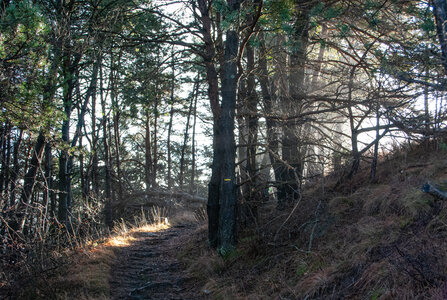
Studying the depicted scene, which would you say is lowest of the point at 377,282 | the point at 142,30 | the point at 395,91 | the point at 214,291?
the point at 214,291

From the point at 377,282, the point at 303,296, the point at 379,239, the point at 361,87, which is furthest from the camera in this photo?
the point at 361,87

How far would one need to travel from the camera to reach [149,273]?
7836mm

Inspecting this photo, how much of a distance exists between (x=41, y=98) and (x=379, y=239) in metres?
7.55

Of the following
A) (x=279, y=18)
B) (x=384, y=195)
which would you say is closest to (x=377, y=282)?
(x=384, y=195)

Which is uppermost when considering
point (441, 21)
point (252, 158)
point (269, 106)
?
point (441, 21)

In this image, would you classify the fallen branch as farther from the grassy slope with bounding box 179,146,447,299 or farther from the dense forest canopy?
the dense forest canopy

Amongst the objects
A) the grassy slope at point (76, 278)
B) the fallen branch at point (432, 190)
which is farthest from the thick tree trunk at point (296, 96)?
the grassy slope at point (76, 278)

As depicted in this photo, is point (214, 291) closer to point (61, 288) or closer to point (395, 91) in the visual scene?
point (61, 288)

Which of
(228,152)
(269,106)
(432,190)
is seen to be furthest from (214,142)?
(432,190)

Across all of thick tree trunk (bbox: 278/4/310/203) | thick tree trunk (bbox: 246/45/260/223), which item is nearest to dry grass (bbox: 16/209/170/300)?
thick tree trunk (bbox: 246/45/260/223)

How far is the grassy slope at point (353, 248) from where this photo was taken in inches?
162

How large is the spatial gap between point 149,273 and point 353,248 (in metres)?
4.52

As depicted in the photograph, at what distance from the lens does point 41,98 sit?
26.8ft

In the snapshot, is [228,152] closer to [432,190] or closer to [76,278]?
[76,278]
